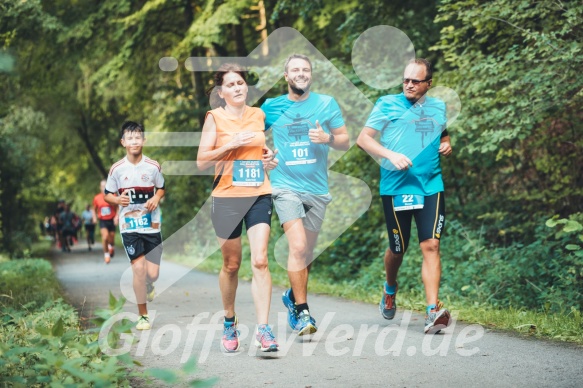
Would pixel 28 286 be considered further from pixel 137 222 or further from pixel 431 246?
pixel 431 246

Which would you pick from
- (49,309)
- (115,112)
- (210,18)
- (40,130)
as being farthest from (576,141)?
(115,112)

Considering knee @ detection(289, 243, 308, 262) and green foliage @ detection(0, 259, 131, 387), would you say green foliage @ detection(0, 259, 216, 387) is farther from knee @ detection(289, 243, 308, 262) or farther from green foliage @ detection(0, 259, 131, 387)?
knee @ detection(289, 243, 308, 262)

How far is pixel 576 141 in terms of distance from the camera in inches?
384

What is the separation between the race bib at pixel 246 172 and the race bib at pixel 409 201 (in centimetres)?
143

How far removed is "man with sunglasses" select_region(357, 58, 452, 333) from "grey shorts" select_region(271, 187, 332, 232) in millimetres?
622

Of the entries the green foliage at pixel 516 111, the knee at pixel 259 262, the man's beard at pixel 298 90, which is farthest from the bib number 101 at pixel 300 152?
the green foliage at pixel 516 111

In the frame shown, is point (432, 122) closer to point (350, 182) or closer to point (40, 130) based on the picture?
point (350, 182)

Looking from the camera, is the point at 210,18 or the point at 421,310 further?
the point at 210,18

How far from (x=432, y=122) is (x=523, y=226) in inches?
158

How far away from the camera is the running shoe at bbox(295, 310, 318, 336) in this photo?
6555 millimetres

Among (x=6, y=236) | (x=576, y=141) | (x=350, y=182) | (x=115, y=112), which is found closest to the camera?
(x=576, y=141)

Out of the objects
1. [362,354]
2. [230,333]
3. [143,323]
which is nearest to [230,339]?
[230,333]

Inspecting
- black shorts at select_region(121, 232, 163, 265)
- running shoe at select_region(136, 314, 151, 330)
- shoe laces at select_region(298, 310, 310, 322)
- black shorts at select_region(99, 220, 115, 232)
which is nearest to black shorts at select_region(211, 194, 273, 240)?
shoe laces at select_region(298, 310, 310, 322)

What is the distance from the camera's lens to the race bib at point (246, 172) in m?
6.21
